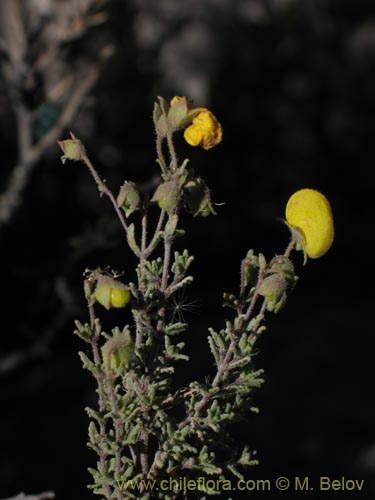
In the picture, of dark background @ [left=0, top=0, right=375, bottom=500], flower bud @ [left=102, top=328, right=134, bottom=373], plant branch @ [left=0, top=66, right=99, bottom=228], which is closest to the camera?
flower bud @ [left=102, top=328, right=134, bottom=373]

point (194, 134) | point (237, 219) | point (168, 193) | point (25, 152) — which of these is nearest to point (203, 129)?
point (194, 134)

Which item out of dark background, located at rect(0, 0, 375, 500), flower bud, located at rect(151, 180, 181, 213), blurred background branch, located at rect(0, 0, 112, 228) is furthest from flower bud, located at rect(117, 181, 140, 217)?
dark background, located at rect(0, 0, 375, 500)

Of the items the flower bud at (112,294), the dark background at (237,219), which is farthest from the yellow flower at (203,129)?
the dark background at (237,219)

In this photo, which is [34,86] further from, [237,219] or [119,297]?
[237,219]

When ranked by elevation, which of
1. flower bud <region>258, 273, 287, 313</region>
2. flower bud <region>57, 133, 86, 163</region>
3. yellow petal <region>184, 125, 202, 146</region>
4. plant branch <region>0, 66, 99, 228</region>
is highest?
plant branch <region>0, 66, 99, 228</region>

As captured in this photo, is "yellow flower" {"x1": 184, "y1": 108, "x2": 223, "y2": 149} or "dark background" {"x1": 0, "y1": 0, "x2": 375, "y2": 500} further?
"dark background" {"x1": 0, "y1": 0, "x2": 375, "y2": 500}

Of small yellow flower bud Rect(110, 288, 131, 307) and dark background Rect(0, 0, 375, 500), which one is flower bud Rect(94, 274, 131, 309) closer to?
small yellow flower bud Rect(110, 288, 131, 307)

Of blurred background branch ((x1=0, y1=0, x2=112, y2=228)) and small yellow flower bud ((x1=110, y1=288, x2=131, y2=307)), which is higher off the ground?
blurred background branch ((x1=0, y1=0, x2=112, y2=228))
